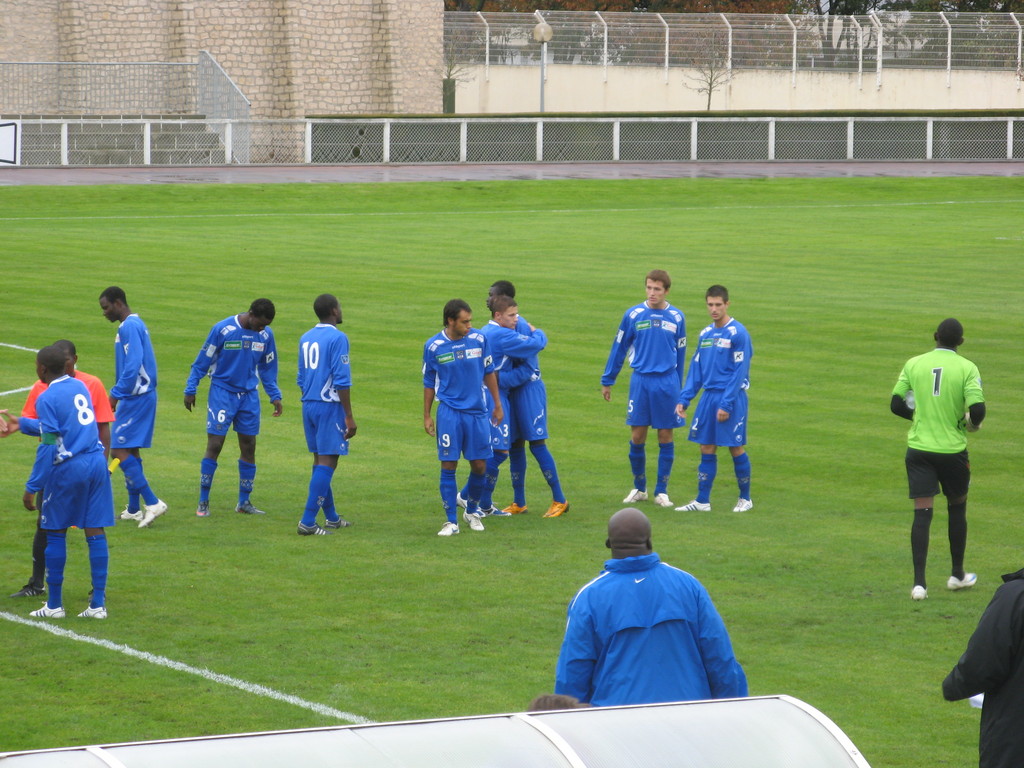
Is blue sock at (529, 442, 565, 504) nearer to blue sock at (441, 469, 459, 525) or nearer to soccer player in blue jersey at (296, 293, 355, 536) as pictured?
blue sock at (441, 469, 459, 525)

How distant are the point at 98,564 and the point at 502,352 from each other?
4443 millimetres

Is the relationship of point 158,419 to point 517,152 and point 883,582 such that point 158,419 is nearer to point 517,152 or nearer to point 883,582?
point 883,582

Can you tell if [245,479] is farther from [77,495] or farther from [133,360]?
[77,495]

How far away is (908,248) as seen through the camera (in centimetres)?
3344

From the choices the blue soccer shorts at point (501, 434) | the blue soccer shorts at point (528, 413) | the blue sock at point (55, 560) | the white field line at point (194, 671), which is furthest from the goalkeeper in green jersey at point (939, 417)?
the blue sock at point (55, 560)

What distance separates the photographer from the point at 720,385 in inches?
540

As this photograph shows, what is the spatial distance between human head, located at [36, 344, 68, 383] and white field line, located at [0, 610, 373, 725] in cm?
185

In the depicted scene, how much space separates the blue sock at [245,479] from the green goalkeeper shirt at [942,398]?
6348 mm

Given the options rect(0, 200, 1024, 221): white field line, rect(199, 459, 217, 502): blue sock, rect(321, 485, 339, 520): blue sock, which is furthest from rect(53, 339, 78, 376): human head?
rect(0, 200, 1024, 221): white field line

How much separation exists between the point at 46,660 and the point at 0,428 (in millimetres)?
1677

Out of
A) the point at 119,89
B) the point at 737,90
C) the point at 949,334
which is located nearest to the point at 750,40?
the point at 737,90

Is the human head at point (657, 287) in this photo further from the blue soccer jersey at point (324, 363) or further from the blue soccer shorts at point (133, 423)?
the blue soccer shorts at point (133, 423)

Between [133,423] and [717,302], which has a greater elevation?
[717,302]

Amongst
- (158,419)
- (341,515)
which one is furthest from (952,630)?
(158,419)
